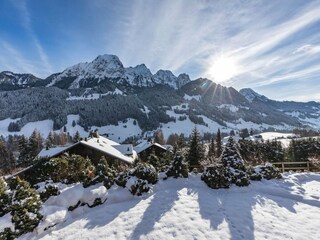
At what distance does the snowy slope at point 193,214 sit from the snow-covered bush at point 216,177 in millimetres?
588

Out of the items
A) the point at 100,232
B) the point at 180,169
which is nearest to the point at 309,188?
the point at 180,169

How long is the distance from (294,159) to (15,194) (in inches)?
2722

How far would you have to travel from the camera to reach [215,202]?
15156mm

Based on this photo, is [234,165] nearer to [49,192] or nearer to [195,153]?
[49,192]

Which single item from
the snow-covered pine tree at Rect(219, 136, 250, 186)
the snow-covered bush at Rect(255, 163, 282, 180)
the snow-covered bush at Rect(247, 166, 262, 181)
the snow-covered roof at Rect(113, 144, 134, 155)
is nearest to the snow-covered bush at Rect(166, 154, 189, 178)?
the snow-covered pine tree at Rect(219, 136, 250, 186)

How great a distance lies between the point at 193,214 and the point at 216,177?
251 inches

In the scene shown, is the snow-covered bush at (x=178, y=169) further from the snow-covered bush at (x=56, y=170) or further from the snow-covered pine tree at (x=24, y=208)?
the snow-covered pine tree at (x=24, y=208)

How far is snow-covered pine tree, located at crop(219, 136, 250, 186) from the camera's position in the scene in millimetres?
18989

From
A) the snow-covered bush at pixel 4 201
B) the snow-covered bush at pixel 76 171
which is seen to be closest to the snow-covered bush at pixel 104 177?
the snow-covered bush at pixel 76 171

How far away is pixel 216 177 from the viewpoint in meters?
18.8

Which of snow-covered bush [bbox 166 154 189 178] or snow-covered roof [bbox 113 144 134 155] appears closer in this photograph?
snow-covered bush [bbox 166 154 189 178]

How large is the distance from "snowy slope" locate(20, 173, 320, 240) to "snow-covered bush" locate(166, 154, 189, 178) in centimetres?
141

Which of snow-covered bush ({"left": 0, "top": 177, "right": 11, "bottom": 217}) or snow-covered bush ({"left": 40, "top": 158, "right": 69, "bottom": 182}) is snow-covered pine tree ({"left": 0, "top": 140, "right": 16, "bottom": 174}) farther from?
snow-covered bush ({"left": 0, "top": 177, "right": 11, "bottom": 217})

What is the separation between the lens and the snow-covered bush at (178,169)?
803 inches
